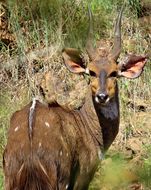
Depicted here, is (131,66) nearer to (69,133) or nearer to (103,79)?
(103,79)

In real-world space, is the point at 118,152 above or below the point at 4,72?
below

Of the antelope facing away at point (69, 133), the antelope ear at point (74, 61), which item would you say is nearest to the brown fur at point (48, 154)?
the antelope facing away at point (69, 133)

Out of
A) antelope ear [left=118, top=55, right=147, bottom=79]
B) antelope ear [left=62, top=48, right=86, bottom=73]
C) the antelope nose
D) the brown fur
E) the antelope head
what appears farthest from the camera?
antelope ear [left=62, top=48, right=86, bottom=73]

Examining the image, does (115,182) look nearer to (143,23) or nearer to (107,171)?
(107,171)

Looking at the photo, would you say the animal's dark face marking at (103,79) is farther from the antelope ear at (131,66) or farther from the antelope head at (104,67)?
the antelope ear at (131,66)

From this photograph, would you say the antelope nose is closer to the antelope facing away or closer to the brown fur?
the antelope facing away

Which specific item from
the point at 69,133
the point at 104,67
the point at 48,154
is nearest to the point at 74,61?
the point at 104,67

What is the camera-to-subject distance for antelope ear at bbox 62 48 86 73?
7.46 metres

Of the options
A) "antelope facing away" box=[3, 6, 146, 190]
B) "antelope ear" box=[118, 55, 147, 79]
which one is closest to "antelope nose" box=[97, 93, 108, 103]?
"antelope facing away" box=[3, 6, 146, 190]

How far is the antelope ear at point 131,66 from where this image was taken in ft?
24.1

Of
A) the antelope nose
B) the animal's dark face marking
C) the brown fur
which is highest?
the animal's dark face marking

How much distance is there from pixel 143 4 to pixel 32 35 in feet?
5.77

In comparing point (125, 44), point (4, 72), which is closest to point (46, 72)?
point (4, 72)

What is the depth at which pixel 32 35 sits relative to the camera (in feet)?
33.4
